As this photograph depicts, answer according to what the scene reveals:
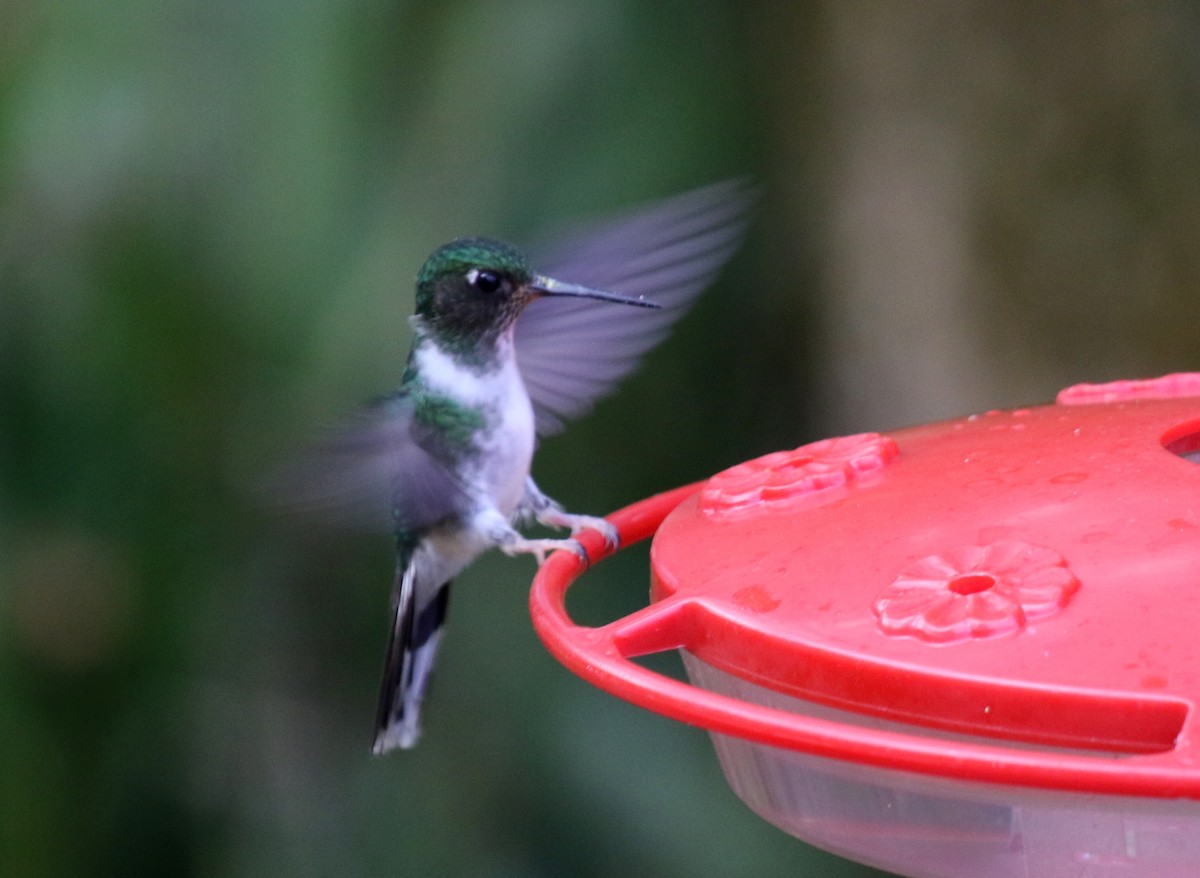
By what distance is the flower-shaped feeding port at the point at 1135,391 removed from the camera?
1.88 meters

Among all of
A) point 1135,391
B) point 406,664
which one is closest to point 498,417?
point 406,664

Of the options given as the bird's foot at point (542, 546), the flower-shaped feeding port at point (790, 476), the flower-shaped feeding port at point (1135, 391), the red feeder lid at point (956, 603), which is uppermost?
the red feeder lid at point (956, 603)

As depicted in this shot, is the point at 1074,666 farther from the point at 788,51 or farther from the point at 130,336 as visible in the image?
the point at 788,51

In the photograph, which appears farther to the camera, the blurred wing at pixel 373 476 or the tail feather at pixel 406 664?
the tail feather at pixel 406 664

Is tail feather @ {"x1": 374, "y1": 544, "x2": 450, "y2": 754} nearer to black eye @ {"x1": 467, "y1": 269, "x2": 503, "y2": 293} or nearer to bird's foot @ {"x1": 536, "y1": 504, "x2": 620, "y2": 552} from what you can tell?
bird's foot @ {"x1": 536, "y1": 504, "x2": 620, "y2": 552}

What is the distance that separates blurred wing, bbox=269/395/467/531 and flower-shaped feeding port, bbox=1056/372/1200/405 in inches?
36.7

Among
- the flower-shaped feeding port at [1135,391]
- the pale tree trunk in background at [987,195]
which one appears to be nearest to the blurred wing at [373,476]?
the flower-shaped feeding port at [1135,391]

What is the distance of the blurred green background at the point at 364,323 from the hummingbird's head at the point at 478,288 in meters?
0.51

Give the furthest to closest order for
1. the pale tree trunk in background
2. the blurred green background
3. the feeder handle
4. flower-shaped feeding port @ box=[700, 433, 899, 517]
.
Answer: the pale tree trunk in background
the blurred green background
flower-shaped feeding port @ box=[700, 433, 899, 517]
the feeder handle

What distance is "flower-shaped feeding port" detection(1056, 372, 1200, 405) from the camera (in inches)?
73.9

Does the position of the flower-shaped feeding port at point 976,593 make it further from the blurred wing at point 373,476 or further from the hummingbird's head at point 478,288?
the hummingbird's head at point 478,288

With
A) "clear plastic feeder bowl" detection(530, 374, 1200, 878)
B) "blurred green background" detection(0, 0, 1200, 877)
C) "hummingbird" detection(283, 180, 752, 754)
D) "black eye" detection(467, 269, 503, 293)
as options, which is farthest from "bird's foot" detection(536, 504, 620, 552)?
"blurred green background" detection(0, 0, 1200, 877)

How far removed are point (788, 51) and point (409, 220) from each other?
1.33 meters

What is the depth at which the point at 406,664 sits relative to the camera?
2.46m
